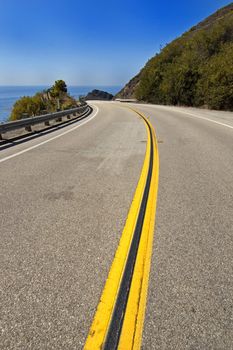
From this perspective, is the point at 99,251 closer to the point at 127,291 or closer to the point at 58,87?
the point at 127,291

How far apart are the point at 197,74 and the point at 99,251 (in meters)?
31.1

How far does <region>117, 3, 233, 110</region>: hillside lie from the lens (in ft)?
76.1

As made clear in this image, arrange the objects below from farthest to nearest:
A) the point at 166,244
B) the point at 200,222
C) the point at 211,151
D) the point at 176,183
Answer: the point at 211,151 → the point at 176,183 → the point at 200,222 → the point at 166,244

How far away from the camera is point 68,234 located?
354cm

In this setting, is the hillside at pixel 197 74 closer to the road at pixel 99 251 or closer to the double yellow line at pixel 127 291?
the road at pixel 99 251

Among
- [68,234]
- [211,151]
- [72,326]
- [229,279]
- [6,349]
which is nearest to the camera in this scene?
[6,349]

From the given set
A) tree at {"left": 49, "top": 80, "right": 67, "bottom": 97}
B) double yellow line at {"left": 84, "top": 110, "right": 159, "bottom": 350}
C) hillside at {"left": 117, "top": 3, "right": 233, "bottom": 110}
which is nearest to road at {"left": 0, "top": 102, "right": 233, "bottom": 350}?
double yellow line at {"left": 84, "top": 110, "right": 159, "bottom": 350}

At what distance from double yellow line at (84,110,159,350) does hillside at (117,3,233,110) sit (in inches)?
854

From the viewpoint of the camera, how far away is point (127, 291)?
8.21 ft

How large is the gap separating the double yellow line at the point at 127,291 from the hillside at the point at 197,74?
71.2 ft

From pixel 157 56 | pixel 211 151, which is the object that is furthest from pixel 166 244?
pixel 157 56

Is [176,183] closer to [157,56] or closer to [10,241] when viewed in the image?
[10,241]

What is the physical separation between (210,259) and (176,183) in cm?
254

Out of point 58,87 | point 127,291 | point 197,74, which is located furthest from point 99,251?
point 58,87
